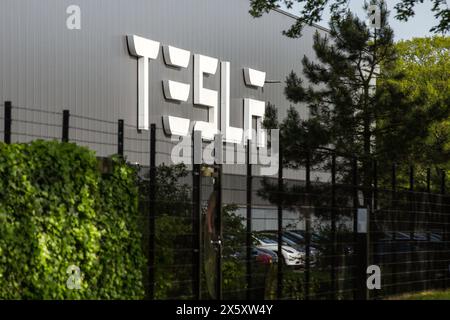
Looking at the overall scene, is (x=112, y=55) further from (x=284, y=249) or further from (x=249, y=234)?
(x=249, y=234)

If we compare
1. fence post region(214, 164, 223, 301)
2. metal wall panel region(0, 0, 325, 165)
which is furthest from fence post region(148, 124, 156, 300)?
metal wall panel region(0, 0, 325, 165)

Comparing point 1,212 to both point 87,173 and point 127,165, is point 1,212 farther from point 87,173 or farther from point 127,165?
point 127,165

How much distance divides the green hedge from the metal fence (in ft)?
1.03

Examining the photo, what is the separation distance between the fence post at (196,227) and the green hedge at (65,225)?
3.15 ft

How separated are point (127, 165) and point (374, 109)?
17583 millimetres

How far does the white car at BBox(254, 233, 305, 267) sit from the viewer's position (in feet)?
44.7

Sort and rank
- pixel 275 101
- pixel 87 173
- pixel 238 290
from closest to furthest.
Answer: pixel 87 173 < pixel 238 290 < pixel 275 101

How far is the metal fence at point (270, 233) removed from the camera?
37.6ft

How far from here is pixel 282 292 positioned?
13805 millimetres

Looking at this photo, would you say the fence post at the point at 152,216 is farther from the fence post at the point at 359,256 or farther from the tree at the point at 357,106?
the tree at the point at 357,106

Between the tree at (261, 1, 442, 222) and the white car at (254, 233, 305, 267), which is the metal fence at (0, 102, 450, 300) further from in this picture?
the tree at (261, 1, 442, 222)

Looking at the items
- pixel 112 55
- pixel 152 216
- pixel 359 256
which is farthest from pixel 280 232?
pixel 112 55

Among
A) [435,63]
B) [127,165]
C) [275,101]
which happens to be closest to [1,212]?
[127,165]

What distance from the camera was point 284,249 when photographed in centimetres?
1439
